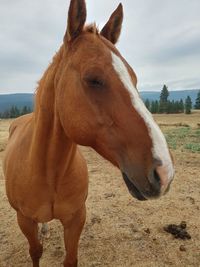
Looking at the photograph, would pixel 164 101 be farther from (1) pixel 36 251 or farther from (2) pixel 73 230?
(2) pixel 73 230

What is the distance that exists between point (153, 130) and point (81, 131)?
51cm

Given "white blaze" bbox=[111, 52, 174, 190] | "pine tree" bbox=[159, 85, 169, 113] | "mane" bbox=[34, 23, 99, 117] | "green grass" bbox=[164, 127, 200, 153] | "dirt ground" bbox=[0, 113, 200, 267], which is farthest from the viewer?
"pine tree" bbox=[159, 85, 169, 113]

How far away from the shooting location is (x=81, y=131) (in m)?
1.99

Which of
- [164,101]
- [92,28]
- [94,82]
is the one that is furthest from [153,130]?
[164,101]

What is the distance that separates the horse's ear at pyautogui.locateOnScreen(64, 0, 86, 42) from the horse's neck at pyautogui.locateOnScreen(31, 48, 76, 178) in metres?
0.23

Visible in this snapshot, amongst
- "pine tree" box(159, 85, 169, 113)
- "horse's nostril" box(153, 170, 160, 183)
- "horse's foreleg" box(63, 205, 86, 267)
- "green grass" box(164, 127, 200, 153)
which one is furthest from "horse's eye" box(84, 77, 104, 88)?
"pine tree" box(159, 85, 169, 113)

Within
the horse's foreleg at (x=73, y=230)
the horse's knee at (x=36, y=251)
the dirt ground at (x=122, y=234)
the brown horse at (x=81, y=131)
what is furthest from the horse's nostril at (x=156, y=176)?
the dirt ground at (x=122, y=234)

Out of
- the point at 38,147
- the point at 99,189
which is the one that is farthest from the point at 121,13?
the point at 99,189

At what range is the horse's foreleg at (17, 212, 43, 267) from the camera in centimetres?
312

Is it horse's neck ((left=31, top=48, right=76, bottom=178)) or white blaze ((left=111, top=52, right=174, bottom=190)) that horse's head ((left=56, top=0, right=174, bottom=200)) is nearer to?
white blaze ((left=111, top=52, right=174, bottom=190))

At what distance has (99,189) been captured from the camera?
250 inches

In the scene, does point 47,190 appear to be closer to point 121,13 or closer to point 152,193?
point 152,193

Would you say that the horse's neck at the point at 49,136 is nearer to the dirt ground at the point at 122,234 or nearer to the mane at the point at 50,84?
the mane at the point at 50,84

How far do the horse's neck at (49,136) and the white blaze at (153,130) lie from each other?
2.00 feet
